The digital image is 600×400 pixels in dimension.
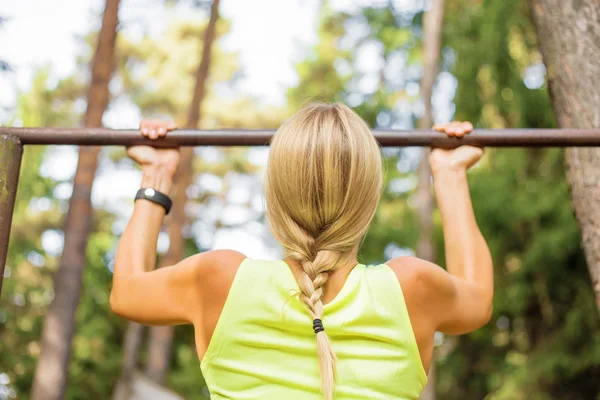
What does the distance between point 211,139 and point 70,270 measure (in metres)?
4.75

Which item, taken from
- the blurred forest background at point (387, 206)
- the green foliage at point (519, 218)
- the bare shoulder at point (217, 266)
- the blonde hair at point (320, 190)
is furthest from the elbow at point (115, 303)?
the green foliage at point (519, 218)

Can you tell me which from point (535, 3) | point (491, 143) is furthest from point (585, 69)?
point (491, 143)

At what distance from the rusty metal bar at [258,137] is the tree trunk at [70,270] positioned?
4.55 meters

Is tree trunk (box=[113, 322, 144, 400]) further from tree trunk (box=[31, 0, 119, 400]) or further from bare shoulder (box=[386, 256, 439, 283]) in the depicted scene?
bare shoulder (box=[386, 256, 439, 283])

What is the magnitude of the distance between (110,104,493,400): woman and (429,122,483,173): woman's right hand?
0.57m

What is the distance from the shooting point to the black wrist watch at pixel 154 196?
1650 mm

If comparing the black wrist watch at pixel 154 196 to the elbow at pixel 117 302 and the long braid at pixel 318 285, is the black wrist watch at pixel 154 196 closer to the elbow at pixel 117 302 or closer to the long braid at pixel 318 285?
the elbow at pixel 117 302

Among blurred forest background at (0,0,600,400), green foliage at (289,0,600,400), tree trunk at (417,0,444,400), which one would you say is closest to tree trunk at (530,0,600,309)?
blurred forest background at (0,0,600,400)

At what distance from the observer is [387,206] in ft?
41.5

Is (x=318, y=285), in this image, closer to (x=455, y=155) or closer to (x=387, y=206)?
(x=455, y=155)

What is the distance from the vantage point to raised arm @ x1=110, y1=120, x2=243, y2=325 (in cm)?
125

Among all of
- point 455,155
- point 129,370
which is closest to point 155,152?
point 455,155

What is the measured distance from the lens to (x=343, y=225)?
1.25 m

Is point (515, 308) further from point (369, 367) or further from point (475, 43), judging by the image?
point (369, 367)
